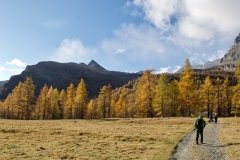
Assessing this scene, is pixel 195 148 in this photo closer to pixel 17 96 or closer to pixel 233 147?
pixel 233 147

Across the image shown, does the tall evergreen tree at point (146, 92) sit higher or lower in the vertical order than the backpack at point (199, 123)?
higher

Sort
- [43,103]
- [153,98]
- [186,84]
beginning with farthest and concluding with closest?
[43,103], [153,98], [186,84]

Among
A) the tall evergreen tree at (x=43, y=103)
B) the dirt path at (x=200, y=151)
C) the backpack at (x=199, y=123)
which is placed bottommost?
the dirt path at (x=200, y=151)

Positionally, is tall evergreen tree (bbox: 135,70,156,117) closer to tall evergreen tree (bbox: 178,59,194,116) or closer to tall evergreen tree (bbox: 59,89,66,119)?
tall evergreen tree (bbox: 178,59,194,116)

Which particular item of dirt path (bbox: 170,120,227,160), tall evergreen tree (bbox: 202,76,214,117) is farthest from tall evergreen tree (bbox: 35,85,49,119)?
dirt path (bbox: 170,120,227,160)

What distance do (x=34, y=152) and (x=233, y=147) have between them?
57.8 ft

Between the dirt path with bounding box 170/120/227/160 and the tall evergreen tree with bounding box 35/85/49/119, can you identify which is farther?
the tall evergreen tree with bounding box 35/85/49/119

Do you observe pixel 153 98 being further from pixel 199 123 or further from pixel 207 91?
pixel 199 123

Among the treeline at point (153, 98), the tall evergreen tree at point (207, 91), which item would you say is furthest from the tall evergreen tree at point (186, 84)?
the tall evergreen tree at point (207, 91)

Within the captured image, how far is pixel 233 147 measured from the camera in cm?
3362

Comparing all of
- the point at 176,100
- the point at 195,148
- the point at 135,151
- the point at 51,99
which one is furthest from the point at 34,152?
the point at 51,99

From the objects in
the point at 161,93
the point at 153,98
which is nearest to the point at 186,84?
the point at 161,93

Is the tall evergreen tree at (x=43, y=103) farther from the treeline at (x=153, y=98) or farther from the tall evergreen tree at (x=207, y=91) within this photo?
the tall evergreen tree at (x=207, y=91)

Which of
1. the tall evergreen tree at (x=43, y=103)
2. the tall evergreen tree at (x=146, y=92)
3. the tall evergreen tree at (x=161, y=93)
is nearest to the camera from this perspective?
the tall evergreen tree at (x=146, y=92)
